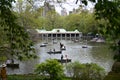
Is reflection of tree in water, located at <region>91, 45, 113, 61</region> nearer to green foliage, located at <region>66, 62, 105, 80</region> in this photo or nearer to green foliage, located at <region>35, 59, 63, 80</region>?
green foliage, located at <region>66, 62, 105, 80</region>

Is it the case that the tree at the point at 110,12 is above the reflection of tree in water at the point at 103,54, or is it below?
above

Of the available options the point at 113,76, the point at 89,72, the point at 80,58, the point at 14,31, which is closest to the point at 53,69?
the point at 89,72

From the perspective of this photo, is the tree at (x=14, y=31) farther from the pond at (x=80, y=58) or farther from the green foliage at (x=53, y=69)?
the pond at (x=80, y=58)

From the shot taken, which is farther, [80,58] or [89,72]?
[80,58]

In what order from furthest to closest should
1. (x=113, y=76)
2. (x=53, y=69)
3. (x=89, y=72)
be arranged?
(x=89, y=72)
(x=53, y=69)
(x=113, y=76)

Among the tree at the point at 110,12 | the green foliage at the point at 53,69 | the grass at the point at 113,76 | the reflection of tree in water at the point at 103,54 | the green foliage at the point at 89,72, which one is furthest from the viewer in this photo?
the reflection of tree in water at the point at 103,54

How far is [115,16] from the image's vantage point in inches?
309

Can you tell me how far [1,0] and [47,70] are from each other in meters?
5.98

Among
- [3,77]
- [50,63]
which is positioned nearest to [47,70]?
[50,63]

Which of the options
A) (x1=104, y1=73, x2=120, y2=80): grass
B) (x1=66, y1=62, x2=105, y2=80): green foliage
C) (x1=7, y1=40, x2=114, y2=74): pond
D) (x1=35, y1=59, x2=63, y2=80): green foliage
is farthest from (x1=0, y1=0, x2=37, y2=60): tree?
(x1=7, y1=40, x2=114, y2=74): pond

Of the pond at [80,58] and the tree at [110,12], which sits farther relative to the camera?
the pond at [80,58]

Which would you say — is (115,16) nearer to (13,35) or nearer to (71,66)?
(13,35)

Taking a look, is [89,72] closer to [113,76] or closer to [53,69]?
Result: [53,69]

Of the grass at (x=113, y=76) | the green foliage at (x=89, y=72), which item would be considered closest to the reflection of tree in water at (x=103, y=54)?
the green foliage at (x=89, y=72)
